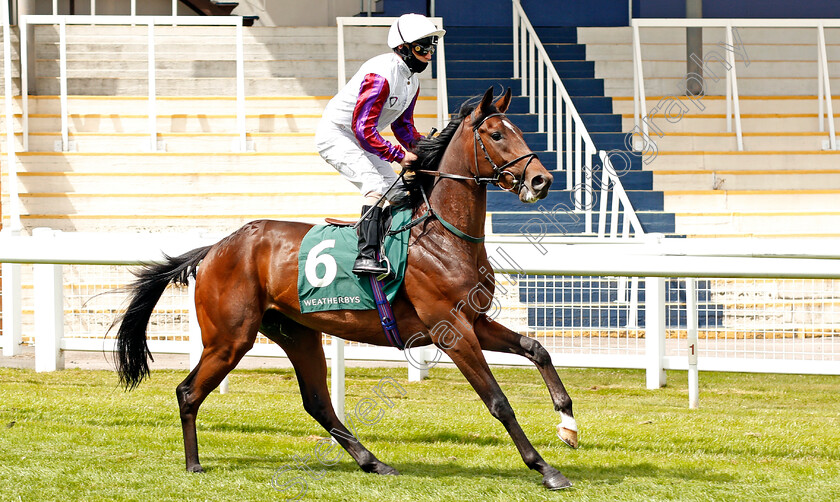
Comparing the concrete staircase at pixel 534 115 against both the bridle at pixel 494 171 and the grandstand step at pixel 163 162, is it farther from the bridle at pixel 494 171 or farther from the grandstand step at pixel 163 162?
the bridle at pixel 494 171

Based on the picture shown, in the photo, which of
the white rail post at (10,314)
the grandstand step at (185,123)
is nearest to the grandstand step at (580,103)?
the grandstand step at (185,123)

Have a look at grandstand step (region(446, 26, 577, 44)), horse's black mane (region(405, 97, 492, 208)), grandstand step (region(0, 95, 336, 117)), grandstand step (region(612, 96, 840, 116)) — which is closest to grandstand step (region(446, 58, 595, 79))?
grandstand step (region(446, 26, 577, 44))

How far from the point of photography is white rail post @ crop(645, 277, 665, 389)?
6875mm

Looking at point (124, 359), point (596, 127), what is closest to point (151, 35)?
point (596, 127)

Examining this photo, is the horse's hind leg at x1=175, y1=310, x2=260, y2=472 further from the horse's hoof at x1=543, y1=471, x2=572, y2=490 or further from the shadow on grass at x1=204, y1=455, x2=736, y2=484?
the horse's hoof at x1=543, y1=471, x2=572, y2=490

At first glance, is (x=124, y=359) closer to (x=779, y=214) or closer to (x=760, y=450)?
(x=760, y=450)

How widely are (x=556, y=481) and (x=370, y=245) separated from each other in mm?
1251

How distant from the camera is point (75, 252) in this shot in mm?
5125

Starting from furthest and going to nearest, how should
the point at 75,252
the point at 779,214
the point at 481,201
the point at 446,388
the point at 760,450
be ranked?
the point at 779,214 < the point at 446,388 < the point at 75,252 < the point at 760,450 < the point at 481,201

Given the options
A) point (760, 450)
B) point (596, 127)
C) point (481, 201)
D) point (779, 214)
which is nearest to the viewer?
point (481, 201)

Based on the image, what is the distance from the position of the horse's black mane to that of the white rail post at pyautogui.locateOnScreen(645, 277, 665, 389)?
2.93 meters

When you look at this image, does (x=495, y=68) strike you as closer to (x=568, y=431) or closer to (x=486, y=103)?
(x=486, y=103)

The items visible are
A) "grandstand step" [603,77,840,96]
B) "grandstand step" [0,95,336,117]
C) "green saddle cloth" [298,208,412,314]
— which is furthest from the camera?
"grandstand step" [603,77,840,96]

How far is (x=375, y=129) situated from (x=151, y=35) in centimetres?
770
